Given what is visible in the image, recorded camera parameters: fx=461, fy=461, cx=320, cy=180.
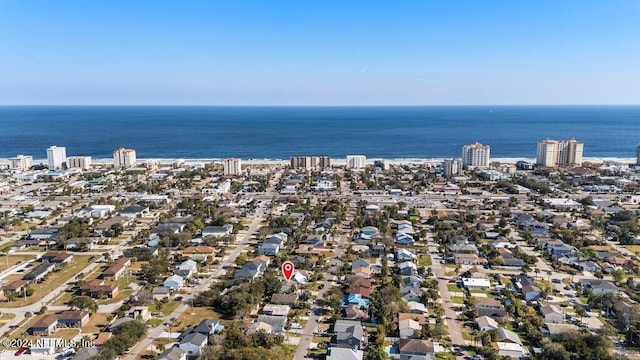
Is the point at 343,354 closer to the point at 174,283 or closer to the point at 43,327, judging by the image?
the point at 174,283

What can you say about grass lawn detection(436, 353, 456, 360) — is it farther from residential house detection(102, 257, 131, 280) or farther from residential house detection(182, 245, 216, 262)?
residential house detection(102, 257, 131, 280)

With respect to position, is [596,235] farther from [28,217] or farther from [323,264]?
[28,217]

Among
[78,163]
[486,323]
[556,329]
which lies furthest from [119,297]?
[78,163]

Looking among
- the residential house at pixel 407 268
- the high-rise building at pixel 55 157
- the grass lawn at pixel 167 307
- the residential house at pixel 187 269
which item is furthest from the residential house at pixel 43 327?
the high-rise building at pixel 55 157

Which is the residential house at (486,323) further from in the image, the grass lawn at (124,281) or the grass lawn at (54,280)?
the grass lawn at (54,280)

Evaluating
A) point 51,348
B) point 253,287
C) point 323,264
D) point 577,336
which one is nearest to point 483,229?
point 323,264
